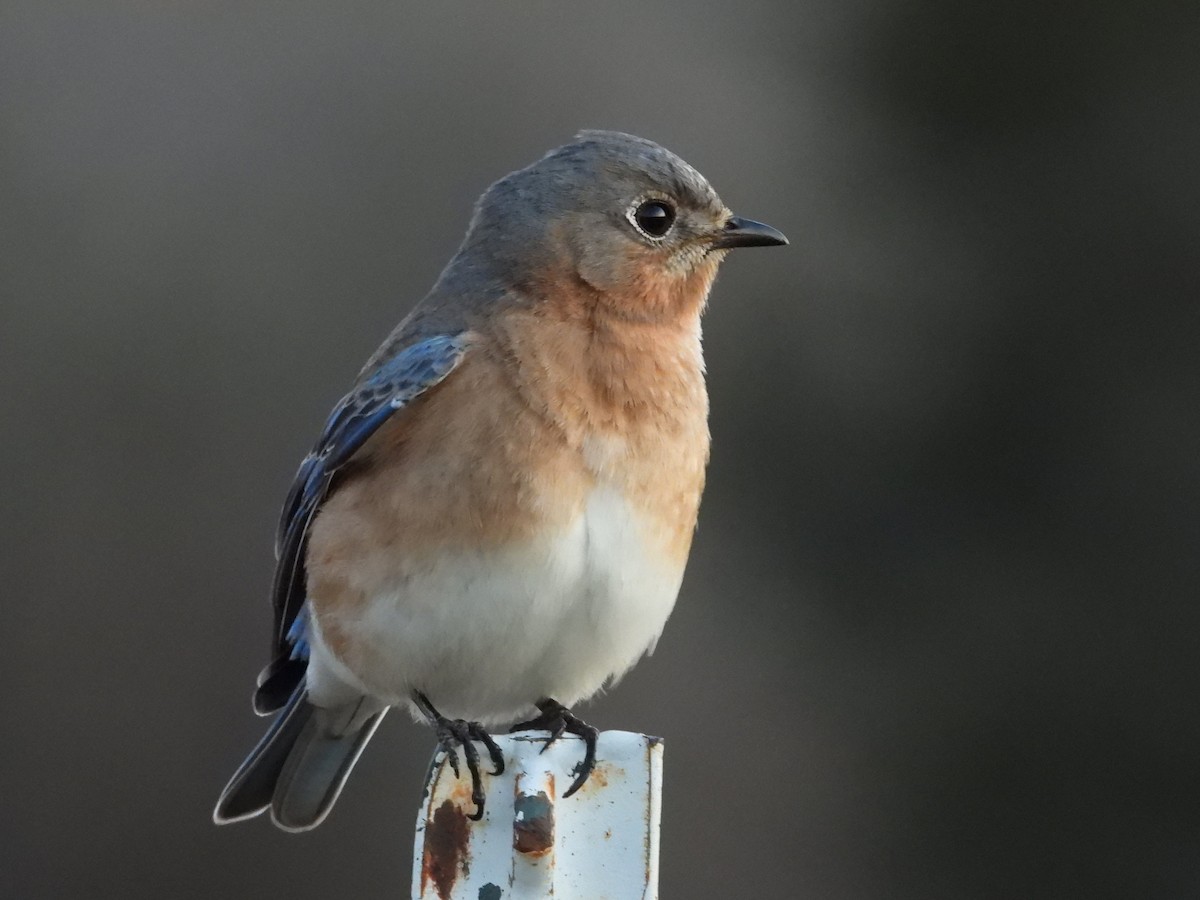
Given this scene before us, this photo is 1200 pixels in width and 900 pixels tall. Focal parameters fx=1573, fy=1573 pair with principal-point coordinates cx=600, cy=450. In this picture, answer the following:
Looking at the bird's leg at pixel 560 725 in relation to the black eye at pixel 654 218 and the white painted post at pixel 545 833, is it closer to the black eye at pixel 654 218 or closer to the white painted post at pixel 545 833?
the white painted post at pixel 545 833

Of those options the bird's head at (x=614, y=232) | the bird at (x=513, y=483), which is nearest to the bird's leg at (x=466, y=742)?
the bird at (x=513, y=483)

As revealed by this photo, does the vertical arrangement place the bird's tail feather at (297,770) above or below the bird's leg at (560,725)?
below

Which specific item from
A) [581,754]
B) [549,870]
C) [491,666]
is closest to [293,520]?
[491,666]

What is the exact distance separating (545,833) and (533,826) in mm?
16

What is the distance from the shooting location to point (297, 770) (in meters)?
3.33

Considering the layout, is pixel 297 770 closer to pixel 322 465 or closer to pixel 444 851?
pixel 322 465

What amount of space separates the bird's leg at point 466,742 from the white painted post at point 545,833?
12mm

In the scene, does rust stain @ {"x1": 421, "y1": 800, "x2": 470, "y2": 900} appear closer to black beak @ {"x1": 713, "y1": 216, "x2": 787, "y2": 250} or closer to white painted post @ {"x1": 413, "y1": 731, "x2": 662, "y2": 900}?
white painted post @ {"x1": 413, "y1": 731, "x2": 662, "y2": 900}

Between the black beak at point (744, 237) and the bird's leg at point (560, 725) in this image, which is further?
the black beak at point (744, 237)

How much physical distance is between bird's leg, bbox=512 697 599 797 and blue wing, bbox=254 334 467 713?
0.51 metres

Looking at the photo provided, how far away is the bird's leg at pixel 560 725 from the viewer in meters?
2.06

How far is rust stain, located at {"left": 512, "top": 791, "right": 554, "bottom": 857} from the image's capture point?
179cm

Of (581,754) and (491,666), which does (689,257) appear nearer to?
(491,666)

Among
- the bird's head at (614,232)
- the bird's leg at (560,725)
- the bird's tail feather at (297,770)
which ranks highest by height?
the bird's head at (614,232)
